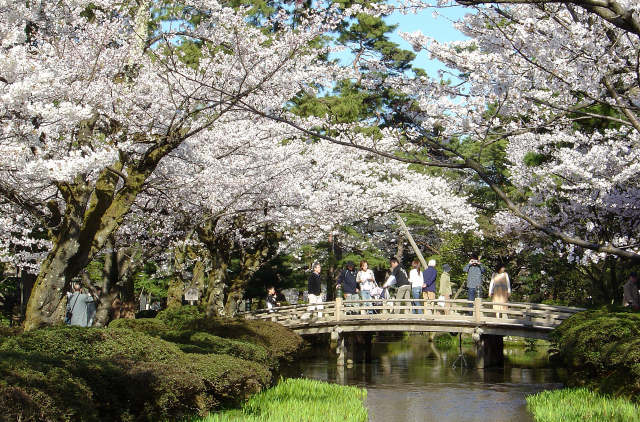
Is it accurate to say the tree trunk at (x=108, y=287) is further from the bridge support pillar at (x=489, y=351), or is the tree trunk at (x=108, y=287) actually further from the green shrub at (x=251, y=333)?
the bridge support pillar at (x=489, y=351)

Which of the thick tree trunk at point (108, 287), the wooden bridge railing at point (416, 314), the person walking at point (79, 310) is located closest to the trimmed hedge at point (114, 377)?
the thick tree trunk at point (108, 287)

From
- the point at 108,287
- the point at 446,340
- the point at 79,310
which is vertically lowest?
the point at 446,340

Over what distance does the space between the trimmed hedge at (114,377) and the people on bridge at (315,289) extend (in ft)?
28.6

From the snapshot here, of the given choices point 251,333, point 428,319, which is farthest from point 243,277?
point 251,333

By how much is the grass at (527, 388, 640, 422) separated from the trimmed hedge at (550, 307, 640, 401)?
1.06ft

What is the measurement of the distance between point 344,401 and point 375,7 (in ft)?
20.9

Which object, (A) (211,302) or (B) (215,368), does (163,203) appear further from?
(B) (215,368)

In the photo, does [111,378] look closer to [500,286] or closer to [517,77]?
[517,77]

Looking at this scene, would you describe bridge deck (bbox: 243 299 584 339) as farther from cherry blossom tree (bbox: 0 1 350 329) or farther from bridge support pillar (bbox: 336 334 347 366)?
cherry blossom tree (bbox: 0 1 350 329)

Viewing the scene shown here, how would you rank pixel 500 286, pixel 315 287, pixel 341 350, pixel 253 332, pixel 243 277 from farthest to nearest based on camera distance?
pixel 243 277, pixel 341 350, pixel 315 287, pixel 500 286, pixel 253 332

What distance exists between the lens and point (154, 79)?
535 inches

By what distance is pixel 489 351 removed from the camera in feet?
63.6

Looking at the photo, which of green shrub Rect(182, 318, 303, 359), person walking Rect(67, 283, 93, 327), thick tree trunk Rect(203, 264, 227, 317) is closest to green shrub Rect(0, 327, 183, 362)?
green shrub Rect(182, 318, 303, 359)

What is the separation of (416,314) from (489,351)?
244cm
